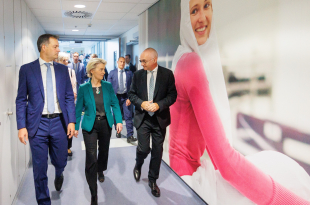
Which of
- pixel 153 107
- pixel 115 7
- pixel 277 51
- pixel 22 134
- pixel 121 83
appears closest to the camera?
pixel 277 51

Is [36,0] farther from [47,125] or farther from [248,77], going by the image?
[248,77]

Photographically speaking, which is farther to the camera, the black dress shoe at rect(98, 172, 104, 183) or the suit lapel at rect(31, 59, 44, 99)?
the black dress shoe at rect(98, 172, 104, 183)

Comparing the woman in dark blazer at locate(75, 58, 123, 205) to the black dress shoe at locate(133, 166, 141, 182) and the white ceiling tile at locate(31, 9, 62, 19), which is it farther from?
the white ceiling tile at locate(31, 9, 62, 19)

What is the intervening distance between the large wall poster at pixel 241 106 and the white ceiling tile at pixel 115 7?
1650mm

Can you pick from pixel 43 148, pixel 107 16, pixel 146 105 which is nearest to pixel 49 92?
pixel 43 148

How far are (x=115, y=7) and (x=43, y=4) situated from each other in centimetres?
130

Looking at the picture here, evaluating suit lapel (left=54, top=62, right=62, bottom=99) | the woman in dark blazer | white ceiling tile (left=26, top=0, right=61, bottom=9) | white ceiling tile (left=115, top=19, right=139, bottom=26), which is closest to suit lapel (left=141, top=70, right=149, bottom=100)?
the woman in dark blazer

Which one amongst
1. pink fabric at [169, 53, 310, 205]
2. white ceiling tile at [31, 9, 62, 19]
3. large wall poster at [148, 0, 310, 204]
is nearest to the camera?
large wall poster at [148, 0, 310, 204]

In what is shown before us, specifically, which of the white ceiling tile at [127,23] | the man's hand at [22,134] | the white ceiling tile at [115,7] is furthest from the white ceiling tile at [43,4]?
the man's hand at [22,134]

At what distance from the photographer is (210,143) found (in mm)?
2684

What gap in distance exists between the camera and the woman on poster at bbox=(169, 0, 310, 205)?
183 cm

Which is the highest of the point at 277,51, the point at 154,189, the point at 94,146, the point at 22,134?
the point at 277,51

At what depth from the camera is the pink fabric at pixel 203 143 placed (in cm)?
197

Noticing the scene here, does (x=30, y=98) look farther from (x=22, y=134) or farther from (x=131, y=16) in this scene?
(x=131, y=16)
